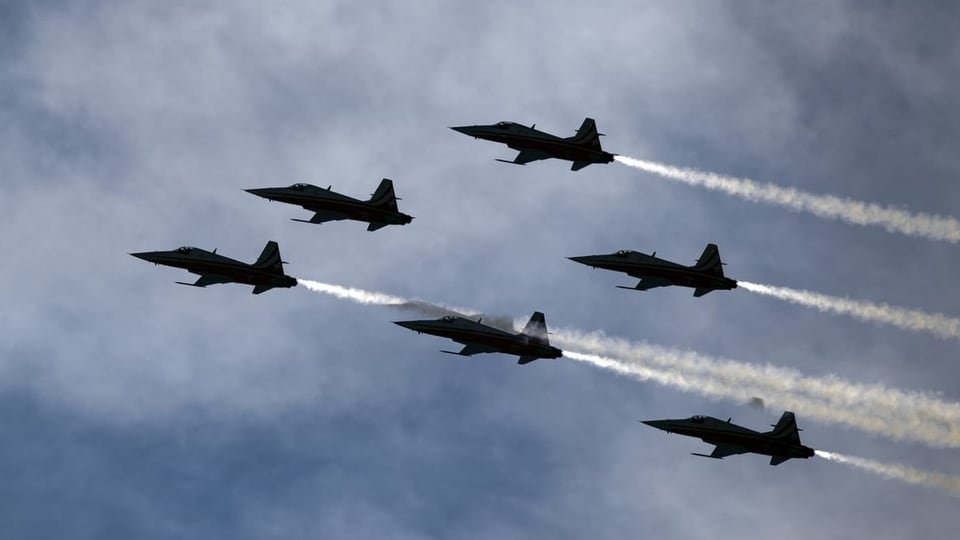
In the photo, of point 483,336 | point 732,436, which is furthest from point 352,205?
point 732,436

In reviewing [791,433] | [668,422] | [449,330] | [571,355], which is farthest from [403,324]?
[791,433]

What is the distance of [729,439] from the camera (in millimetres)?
197625

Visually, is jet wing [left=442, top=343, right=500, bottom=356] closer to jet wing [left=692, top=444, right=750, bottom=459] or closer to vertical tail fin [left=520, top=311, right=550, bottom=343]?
vertical tail fin [left=520, top=311, right=550, bottom=343]

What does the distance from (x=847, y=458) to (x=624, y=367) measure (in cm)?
2666

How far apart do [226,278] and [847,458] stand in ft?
234

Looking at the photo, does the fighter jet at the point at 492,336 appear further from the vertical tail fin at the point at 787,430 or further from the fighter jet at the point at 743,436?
the vertical tail fin at the point at 787,430

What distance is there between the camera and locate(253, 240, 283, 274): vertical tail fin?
191m

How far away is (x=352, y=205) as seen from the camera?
197000 millimetres

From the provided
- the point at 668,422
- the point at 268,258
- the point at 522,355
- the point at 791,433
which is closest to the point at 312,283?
the point at 268,258

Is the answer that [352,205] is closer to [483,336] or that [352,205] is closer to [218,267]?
[218,267]

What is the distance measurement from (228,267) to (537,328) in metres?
34.2

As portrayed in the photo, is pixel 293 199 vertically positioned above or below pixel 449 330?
above

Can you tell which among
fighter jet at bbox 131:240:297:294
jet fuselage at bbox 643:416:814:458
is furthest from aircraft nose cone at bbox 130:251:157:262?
jet fuselage at bbox 643:416:814:458

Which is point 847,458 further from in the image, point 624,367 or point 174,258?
point 174,258
